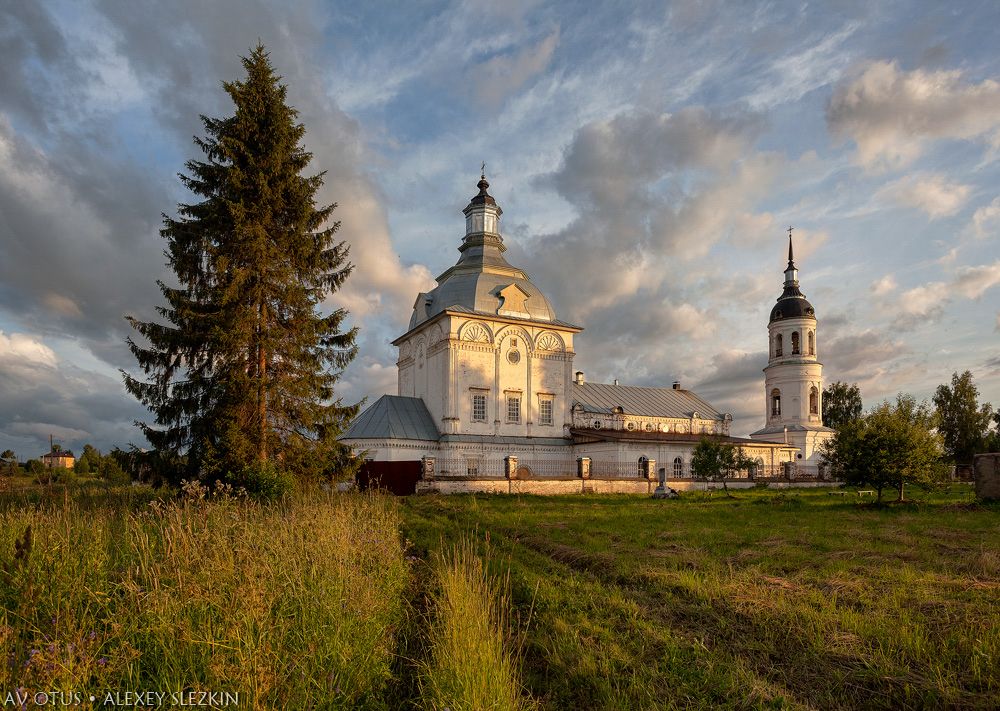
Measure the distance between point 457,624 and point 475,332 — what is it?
89.8ft

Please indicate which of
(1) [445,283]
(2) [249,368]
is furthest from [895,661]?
(1) [445,283]

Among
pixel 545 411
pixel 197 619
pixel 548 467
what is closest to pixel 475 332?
pixel 545 411

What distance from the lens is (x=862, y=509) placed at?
61.6ft

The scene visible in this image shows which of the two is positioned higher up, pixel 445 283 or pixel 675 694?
pixel 445 283

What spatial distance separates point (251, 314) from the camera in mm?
15445

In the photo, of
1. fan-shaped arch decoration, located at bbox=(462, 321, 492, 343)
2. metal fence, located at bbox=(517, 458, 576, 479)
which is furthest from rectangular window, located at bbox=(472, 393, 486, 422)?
metal fence, located at bbox=(517, 458, 576, 479)

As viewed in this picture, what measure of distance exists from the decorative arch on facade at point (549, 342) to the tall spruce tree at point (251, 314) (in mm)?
17827

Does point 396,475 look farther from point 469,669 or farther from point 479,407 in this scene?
point 469,669

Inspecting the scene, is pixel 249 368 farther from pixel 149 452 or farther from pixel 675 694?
pixel 675 694

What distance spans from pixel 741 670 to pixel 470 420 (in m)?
26.7

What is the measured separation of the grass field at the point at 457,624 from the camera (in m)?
4.19

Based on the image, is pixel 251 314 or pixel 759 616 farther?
pixel 251 314

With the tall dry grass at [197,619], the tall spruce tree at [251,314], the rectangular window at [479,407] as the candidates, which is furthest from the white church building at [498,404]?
the tall dry grass at [197,619]

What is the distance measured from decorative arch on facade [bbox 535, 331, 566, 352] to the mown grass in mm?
21187
